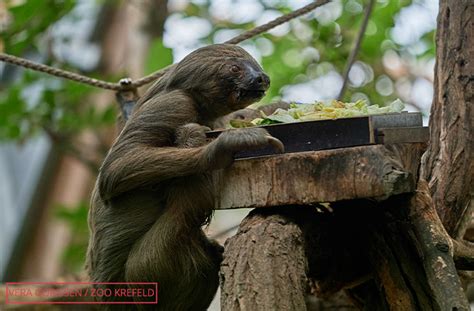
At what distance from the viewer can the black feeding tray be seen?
125 inches

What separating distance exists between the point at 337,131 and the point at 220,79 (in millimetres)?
855

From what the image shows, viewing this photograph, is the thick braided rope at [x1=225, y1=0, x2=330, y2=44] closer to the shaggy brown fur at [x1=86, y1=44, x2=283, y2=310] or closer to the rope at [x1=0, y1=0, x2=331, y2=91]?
the rope at [x1=0, y1=0, x2=331, y2=91]

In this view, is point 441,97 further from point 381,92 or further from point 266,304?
point 381,92

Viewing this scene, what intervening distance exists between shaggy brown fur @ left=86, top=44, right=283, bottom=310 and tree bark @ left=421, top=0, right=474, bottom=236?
1.08 meters

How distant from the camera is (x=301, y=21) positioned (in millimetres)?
6938

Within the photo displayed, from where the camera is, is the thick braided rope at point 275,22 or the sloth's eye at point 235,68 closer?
the sloth's eye at point 235,68

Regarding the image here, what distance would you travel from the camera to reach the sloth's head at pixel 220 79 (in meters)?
3.79

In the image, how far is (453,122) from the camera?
13.3 feet

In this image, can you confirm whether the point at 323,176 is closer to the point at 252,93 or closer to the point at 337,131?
the point at 337,131

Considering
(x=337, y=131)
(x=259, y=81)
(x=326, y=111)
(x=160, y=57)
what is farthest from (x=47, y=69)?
(x=337, y=131)

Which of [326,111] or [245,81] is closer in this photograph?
[326,111]

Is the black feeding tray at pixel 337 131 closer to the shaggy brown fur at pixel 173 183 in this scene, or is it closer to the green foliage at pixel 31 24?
the shaggy brown fur at pixel 173 183

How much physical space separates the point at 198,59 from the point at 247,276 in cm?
136

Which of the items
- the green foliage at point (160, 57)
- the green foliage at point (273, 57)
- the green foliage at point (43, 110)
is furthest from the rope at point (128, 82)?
the green foliage at point (43, 110)
